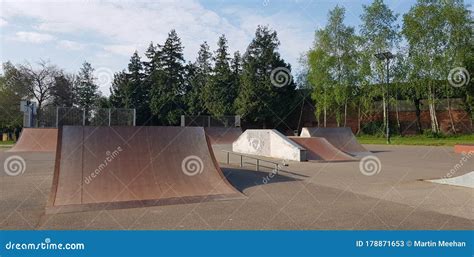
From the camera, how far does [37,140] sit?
24.5m

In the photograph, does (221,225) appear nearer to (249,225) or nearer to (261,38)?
(249,225)

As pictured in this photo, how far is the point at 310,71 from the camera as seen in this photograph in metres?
42.4

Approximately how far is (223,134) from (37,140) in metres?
15.7

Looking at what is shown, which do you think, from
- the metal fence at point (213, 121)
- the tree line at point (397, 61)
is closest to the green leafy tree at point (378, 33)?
the tree line at point (397, 61)

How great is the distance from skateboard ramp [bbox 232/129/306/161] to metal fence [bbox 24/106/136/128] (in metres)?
10.3

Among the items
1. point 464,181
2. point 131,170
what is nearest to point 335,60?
point 464,181

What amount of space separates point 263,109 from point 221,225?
38.3 metres

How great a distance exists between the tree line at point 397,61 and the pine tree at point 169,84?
17761 mm

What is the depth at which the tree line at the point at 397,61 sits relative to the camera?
35.7 metres

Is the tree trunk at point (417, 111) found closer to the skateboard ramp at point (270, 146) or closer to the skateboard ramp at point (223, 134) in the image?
the skateboard ramp at point (223, 134)

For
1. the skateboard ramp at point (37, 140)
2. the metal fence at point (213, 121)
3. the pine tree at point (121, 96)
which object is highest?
the pine tree at point (121, 96)

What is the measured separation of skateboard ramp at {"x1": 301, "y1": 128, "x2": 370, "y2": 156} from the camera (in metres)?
21.8

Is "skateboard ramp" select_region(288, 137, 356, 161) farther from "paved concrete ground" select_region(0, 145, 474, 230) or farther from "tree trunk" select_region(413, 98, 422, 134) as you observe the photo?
"tree trunk" select_region(413, 98, 422, 134)

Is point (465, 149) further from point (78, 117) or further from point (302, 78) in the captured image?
point (302, 78)
